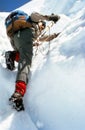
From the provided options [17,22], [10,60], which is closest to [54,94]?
[10,60]

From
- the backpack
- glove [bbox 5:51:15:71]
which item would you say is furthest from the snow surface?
the backpack

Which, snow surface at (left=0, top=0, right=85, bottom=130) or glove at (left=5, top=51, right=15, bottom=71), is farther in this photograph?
glove at (left=5, top=51, right=15, bottom=71)

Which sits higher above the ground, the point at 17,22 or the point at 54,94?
the point at 17,22

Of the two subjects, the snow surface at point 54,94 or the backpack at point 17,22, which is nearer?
the snow surface at point 54,94

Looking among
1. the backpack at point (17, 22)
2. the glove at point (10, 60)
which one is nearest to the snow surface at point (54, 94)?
the glove at point (10, 60)

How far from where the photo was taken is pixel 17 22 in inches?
185

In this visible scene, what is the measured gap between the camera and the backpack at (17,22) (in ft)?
15.4

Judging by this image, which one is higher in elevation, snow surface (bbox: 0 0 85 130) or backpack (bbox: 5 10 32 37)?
backpack (bbox: 5 10 32 37)

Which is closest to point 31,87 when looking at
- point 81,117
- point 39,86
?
point 39,86

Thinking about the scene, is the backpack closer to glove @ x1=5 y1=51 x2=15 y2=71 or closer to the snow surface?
glove @ x1=5 y1=51 x2=15 y2=71

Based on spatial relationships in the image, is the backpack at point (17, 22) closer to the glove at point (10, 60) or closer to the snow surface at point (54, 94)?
the glove at point (10, 60)

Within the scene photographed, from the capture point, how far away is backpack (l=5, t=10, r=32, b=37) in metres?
4.68

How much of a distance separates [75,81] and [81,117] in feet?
1.65

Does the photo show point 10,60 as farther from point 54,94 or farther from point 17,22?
point 54,94
